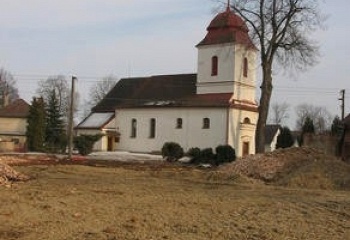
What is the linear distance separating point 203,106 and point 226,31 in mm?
7807

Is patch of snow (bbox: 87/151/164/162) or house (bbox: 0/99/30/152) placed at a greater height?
house (bbox: 0/99/30/152)

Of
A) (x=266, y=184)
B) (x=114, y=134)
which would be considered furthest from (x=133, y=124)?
(x=266, y=184)

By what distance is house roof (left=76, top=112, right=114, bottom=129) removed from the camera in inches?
2594

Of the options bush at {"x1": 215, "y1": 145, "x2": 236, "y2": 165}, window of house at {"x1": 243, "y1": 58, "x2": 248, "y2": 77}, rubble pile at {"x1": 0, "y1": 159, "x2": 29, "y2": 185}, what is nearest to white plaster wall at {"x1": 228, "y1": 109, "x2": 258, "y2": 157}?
window of house at {"x1": 243, "y1": 58, "x2": 248, "y2": 77}

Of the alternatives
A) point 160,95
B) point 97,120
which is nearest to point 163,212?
A: point 160,95

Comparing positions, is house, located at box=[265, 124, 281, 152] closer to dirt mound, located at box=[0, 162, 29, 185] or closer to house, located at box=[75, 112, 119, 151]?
house, located at box=[75, 112, 119, 151]

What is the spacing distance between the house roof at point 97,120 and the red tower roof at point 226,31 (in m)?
14.0

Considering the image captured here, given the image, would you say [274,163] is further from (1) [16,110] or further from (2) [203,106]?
(1) [16,110]

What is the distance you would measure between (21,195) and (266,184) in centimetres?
1025

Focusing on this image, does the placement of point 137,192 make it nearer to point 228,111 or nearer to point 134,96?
point 228,111

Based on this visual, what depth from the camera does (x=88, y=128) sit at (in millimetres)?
66438

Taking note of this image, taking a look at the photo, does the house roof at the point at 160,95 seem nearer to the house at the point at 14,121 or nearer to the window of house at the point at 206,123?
the window of house at the point at 206,123

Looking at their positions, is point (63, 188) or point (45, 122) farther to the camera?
point (45, 122)

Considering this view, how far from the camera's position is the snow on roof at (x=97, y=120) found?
6600 cm
